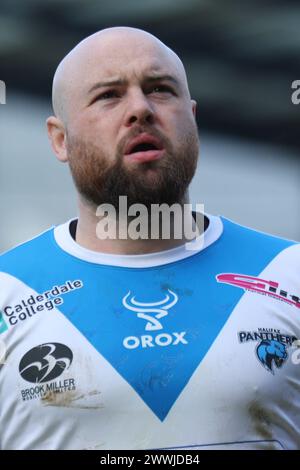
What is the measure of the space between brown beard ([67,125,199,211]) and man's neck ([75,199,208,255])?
0.06 metres

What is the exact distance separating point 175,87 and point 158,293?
28.9 inches

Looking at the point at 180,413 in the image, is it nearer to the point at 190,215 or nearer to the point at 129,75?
the point at 190,215

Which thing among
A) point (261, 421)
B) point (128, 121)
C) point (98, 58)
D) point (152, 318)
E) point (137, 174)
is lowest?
point (261, 421)

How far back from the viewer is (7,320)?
3387 millimetres

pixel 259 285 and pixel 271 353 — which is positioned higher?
pixel 259 285

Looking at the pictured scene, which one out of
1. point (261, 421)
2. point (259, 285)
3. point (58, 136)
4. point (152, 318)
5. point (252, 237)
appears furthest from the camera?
point (58, 136)

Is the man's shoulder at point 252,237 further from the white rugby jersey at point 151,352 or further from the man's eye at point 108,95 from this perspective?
the man's eye at point 108,95

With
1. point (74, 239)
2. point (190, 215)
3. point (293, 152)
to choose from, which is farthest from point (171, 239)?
point (293, 152)

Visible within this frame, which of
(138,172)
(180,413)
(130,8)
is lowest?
(180,413)

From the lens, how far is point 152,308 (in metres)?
3.36

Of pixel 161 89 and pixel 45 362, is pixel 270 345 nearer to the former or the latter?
pixel 45 362

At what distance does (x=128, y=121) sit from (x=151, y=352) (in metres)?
0.77

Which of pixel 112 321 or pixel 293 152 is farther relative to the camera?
pixel 293 152

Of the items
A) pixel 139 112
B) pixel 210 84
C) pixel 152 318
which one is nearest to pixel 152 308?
pixel 152 318
